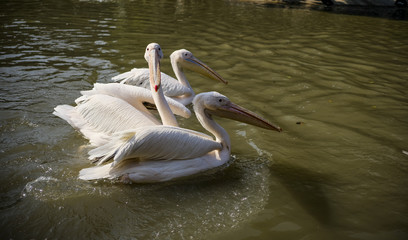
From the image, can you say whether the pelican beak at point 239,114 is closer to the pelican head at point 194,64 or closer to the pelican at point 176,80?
the pelican at point 176,80

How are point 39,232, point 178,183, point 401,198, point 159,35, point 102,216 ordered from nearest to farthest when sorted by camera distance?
point 39,232, point 102,216, point 401,198, point 178,183, point 159,35

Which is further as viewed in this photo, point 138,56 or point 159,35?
point 159,35

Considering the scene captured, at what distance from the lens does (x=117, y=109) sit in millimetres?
2855

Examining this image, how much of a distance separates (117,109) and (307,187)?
5.40ft

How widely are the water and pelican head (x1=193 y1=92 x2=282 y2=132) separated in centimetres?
37

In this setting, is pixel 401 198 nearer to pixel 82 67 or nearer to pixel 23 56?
pixel 82 67

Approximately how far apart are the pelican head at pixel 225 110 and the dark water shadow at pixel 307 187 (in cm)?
38

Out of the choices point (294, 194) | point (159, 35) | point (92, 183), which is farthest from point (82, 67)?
point (294, 194)

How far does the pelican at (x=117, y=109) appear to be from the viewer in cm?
282

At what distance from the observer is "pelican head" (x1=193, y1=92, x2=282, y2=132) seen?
8.99 feet

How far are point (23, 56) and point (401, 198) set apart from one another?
5.16 meters

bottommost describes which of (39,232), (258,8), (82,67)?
(39,232)

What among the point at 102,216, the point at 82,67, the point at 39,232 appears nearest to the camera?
the point at 39,232

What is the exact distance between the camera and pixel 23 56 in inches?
202
